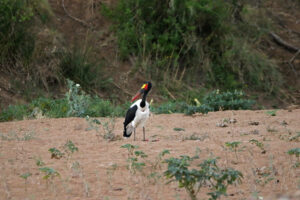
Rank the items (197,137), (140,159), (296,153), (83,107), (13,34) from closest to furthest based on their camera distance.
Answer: (296,153) < (140,159) < (197,137) < (83,107) < (13,34)

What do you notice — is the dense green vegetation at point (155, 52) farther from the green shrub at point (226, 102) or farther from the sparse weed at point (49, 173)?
the sparse weed at point (49, 173)

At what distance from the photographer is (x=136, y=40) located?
42.8ft

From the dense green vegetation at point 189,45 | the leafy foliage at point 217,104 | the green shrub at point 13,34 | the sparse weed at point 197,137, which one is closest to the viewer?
the sparse weed at point 197,137

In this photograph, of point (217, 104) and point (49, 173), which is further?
point (217, 104)

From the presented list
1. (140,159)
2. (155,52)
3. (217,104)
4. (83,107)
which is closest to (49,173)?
(140,159)

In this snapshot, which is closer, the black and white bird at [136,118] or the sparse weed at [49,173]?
the sparse weed at [49,173]

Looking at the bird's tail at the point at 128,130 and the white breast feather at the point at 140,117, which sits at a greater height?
the white breast feather at the point at 140,117

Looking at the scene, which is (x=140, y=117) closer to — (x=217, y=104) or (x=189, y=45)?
(x=217, y=104)

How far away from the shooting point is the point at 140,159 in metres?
5.26

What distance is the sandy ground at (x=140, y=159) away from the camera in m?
4.21

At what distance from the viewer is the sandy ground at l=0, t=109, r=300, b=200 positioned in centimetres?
421

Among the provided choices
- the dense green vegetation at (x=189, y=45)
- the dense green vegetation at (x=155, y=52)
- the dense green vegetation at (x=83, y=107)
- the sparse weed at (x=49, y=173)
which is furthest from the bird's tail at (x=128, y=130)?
the dense green vegetation at (x=189, y=45)

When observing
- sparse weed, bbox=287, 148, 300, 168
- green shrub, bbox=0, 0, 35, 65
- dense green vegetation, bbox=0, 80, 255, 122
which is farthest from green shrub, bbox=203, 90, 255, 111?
sparse weed, bbox=287, 148, 300, 168

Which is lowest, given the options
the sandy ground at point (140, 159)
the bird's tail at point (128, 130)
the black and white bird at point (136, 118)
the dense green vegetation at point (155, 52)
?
the sandy ground at point (140, 159)
